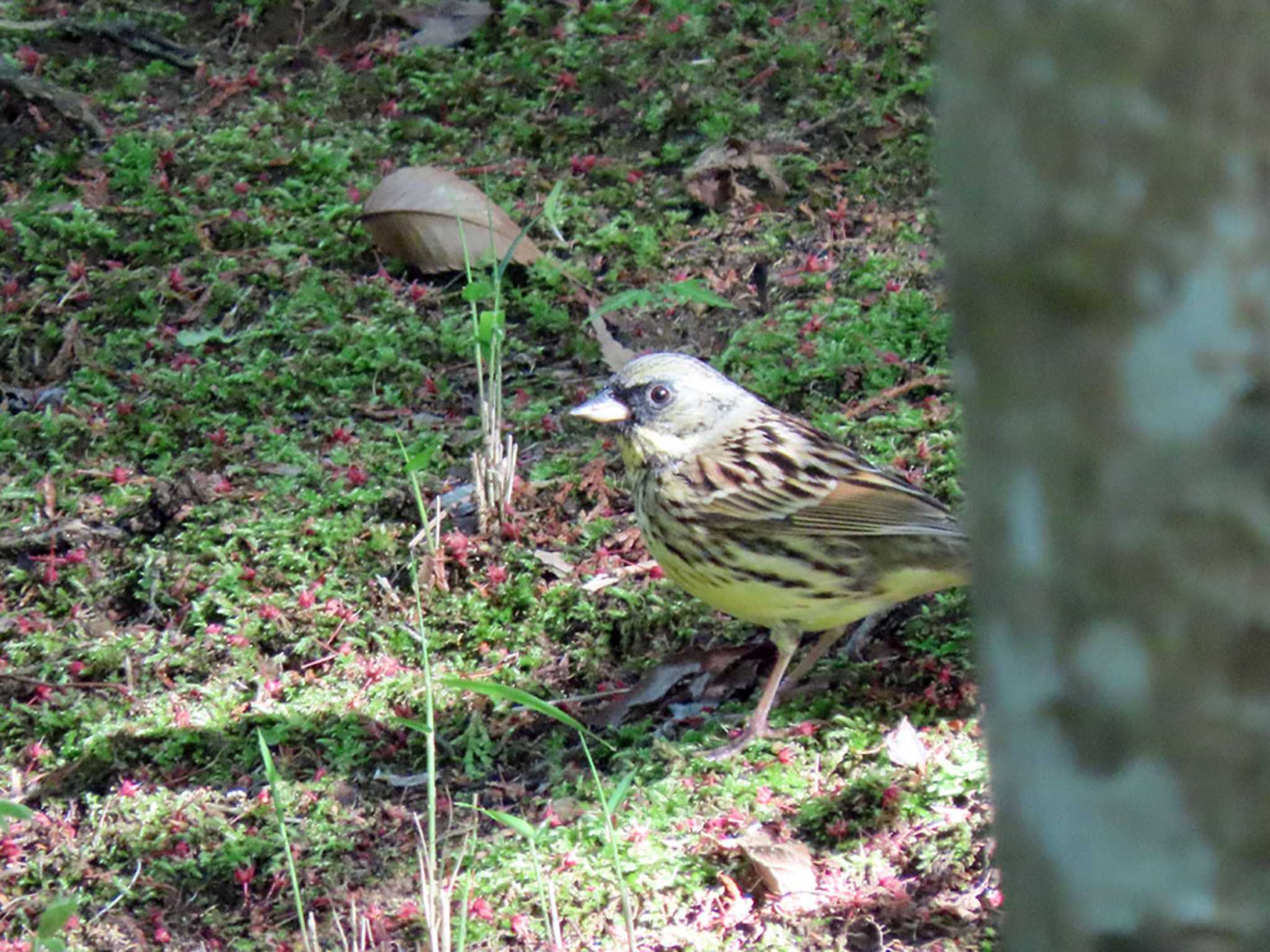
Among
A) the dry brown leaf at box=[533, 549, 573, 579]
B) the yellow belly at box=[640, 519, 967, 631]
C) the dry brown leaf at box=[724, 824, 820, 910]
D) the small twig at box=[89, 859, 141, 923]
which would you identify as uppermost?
the yellow belly at box=[640, 519, 967, 631]

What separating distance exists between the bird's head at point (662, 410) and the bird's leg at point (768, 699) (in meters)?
0.69

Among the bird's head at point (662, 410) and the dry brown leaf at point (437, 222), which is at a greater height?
the dry brown leaf at point (437, 222)

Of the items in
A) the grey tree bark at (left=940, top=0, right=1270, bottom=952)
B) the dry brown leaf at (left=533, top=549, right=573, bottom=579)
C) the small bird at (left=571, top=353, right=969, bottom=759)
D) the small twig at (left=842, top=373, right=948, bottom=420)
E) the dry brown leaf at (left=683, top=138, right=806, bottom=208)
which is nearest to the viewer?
the grey tree bark at (left=940, top=0, right=1270, bottom=952)

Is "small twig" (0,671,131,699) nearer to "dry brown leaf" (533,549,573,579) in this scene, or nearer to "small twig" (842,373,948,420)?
"dry brown leaf" (533,549,573,579)

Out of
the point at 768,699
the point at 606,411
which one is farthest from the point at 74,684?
the point at 768,699

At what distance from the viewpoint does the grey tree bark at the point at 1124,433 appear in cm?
127

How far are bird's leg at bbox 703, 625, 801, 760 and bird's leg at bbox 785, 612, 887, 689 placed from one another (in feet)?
0.27

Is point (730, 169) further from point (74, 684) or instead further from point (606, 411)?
point (74, 684)

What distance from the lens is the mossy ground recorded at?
4.12 metres

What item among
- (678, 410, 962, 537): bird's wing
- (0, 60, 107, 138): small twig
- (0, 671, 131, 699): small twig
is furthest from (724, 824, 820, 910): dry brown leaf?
(0, 60, 107, 138): small twig

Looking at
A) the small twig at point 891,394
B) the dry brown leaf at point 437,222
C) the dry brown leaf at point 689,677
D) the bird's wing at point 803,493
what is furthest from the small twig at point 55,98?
the dry brown leaf at point 689,677

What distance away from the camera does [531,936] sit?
3801mm

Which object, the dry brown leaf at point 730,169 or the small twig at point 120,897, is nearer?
the small twig at point 120,897

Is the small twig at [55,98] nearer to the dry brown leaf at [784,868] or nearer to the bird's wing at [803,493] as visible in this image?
the bird's wing at [803,493]
